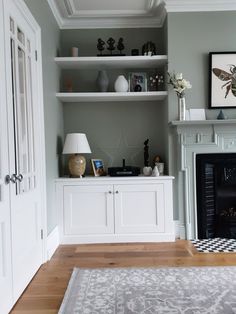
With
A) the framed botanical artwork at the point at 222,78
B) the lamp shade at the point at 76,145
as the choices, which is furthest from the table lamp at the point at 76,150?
the framed botanical artwork at the point at 222,78

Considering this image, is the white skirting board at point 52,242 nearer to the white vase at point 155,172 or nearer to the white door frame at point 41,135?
the white door frame at point 41,135

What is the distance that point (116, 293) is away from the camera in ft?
8.11

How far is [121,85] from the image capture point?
4.13m

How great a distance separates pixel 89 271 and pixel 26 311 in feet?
2.61

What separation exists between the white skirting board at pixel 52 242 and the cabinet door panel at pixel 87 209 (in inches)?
6.1

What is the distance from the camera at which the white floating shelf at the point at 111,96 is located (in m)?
4.02

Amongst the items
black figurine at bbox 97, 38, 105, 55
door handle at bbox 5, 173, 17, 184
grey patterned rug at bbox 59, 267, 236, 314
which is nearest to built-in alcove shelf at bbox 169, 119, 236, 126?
black figurine at bbox 97, 38, 105, 55

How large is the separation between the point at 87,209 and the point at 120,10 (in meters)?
2.45

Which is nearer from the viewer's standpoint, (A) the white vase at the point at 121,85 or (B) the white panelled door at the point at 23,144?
(B) the white panelled door at the point at 23,144

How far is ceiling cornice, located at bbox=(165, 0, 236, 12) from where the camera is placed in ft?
12.8

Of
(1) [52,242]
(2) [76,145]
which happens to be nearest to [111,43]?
(2) [76,145]

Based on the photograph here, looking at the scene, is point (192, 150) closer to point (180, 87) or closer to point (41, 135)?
point (180, 87)

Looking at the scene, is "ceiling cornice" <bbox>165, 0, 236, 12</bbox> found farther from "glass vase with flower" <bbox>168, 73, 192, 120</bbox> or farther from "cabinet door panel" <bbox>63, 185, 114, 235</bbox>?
"cabinet door panel" <bbox>63, 185, 114, 235</bbox>

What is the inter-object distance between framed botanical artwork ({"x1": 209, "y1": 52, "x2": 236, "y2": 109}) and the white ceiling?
58 centimetres
